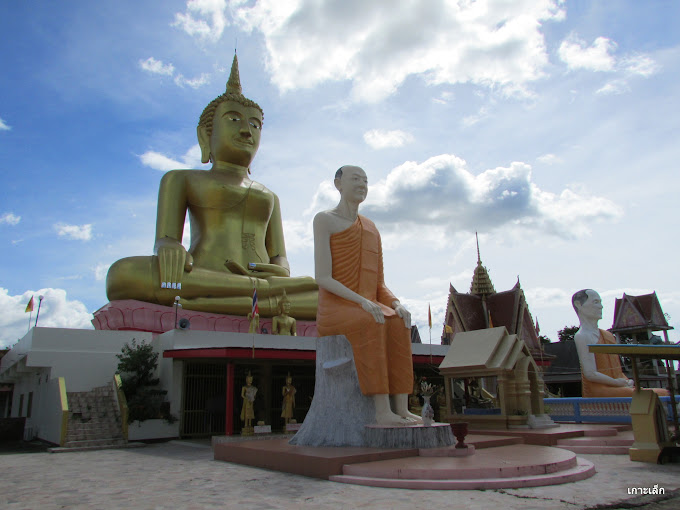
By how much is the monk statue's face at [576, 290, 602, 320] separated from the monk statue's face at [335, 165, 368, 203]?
6.61 metres

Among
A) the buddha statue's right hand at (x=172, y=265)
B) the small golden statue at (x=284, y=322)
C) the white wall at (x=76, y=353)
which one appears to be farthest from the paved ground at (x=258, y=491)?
the buddha statue's right hand at (x=172, y=265)

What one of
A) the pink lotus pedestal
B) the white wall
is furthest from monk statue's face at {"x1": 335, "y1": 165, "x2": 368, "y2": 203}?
the white wall

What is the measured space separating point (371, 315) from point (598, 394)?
6696mm

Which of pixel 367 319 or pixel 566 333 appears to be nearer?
pixel 367 319

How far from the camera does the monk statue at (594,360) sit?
11219 millimetres

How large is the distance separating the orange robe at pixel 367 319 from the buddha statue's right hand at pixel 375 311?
0.05 metres

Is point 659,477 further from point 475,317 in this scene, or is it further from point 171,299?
point 475,317

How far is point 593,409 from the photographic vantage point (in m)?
11.1

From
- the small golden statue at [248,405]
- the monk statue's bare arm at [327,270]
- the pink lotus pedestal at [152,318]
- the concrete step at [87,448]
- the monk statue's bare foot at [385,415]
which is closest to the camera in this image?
the monk statue's bare foot at [385,415]

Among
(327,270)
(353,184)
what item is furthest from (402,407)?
(353,184)

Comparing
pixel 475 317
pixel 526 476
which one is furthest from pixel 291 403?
pixel 475 317

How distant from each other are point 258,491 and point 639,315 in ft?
98.8

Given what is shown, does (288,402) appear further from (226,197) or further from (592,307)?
(226,197)

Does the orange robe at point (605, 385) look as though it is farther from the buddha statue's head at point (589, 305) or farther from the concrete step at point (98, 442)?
the concrete step at point (98, 442)
